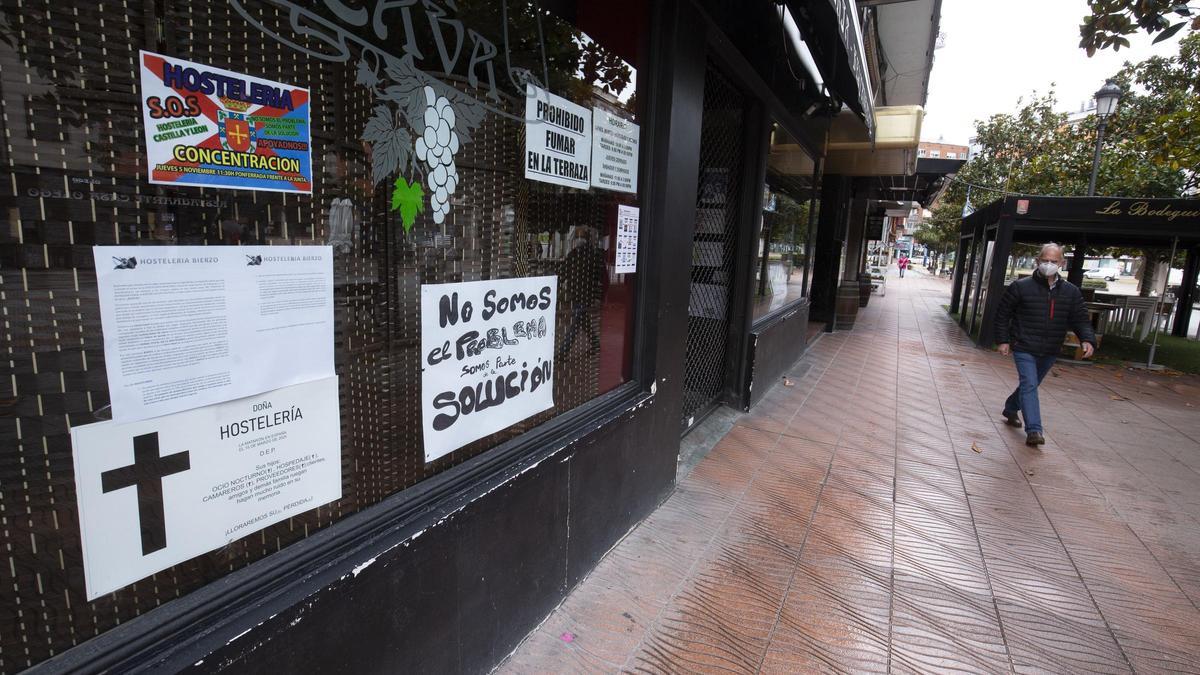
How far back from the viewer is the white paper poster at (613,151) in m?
2.79

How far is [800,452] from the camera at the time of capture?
489 cm

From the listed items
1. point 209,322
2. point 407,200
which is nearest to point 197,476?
point 209,322

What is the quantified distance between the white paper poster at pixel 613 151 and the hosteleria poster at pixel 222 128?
1.52 metres

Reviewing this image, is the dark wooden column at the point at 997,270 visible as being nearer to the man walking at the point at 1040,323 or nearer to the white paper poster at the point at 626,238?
the man walking at the point at 1040,323

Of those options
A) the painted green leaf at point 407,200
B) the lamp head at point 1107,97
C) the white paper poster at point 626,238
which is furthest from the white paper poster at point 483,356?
the lamp head at point 1107,97

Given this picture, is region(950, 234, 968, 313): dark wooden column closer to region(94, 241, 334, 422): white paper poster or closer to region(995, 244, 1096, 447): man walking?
region(995, 244, 1096, 447): man walking

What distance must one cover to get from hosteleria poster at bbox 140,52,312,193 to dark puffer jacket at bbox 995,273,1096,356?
619 cm

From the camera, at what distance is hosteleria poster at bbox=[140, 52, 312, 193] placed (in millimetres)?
1227

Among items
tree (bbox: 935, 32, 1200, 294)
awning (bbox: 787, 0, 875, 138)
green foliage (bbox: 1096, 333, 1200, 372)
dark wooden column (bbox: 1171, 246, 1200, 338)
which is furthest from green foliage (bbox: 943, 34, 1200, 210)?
awning (bbox: 787, 0, 875, 138)

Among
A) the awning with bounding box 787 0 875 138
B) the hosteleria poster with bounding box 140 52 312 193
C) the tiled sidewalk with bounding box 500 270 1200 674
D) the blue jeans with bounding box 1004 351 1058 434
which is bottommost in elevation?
the tiled sidewalk with bounding box 500 270 1200 674

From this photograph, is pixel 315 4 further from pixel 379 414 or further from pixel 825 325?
pixel 825 325

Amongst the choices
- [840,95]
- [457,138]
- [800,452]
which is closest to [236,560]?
[457,138]

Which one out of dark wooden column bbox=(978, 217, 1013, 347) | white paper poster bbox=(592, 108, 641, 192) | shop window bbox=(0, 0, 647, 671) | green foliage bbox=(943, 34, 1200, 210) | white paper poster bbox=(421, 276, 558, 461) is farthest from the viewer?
dark wooden column bbox=(978, 217, 1013, 347)

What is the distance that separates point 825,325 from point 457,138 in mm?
11138
